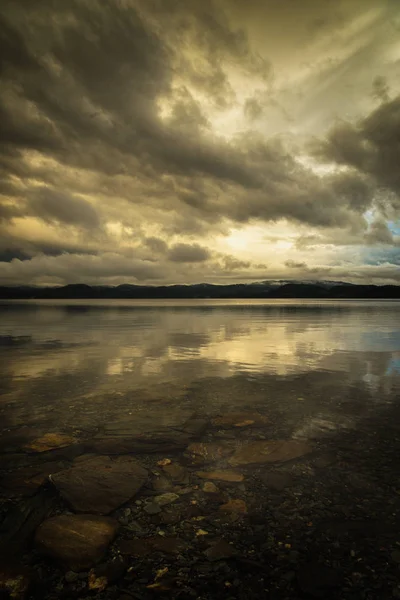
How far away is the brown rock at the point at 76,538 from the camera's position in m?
5.06

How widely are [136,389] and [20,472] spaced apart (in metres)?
7.70

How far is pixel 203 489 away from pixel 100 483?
7.06ft

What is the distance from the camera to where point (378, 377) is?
17.7 meters

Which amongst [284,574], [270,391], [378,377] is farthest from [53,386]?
[378,377]

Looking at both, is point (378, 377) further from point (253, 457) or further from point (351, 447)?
point (253, 457)

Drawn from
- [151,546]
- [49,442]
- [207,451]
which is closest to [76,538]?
[151,546]

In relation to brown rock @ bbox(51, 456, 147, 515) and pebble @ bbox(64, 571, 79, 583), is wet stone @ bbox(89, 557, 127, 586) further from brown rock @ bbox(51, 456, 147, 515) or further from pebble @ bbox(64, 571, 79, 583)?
brown rock @ bbox(51, 456, 147, 515)

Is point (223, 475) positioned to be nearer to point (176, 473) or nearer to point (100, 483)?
point (176, 473)

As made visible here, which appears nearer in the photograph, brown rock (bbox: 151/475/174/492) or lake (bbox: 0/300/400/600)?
lake (bbox: 0/300/400/600)

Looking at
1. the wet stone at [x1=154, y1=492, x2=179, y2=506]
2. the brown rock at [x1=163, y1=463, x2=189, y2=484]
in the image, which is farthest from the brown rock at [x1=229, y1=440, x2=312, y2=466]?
the wet stone at [x1=154, y1=492, x2=179, y2=506]

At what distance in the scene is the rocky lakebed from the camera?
15.5ft

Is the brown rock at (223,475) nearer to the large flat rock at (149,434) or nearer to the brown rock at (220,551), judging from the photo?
the large flat rock at (149,434)

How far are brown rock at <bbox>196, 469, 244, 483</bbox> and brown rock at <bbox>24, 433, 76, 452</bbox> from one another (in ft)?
12.8

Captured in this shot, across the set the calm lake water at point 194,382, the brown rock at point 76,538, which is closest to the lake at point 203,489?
the brown rock at point 76,538
